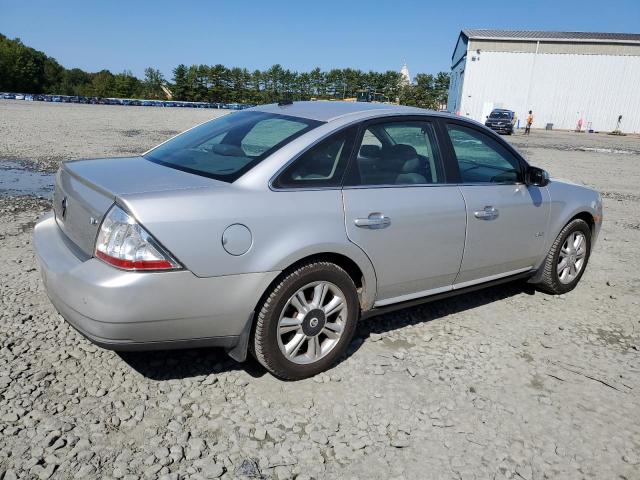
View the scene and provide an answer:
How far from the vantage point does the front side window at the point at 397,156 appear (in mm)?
3455

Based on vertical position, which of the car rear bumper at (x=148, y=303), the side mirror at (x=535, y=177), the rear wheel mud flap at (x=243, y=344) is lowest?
the rear wheel mud flap at (x=243, y=344)

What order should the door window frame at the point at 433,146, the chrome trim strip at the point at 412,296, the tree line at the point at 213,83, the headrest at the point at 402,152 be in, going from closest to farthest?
the door window frame at the point at 433,146
the chrome trim strip at the point at 412,296
the headrest at the point at 402,152
the tree line at the point at 213,83

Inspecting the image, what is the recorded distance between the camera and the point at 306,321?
3.16m

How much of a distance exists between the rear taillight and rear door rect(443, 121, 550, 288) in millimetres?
2241

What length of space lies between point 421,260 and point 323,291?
829mm

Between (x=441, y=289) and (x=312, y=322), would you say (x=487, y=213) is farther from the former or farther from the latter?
(x=312, y=322)

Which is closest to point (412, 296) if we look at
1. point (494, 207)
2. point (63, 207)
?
point (494, 207)

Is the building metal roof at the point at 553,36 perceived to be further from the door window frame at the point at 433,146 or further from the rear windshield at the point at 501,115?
the door window frame at the point at 433,146

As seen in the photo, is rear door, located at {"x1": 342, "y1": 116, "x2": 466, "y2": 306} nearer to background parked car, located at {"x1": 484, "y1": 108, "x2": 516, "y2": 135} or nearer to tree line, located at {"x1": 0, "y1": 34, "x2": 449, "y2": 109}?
background parked car, located at {"x1": 484, "y1": 108, "x2": 516, "y2": 135}

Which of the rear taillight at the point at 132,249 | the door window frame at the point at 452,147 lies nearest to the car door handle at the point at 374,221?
the door window frame at the point at 452,147

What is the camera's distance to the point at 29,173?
372 inches

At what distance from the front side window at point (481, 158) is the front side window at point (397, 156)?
23cm

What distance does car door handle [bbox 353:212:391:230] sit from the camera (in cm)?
326

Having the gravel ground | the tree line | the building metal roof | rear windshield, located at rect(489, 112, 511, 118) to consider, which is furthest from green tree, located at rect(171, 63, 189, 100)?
the gravel ground
